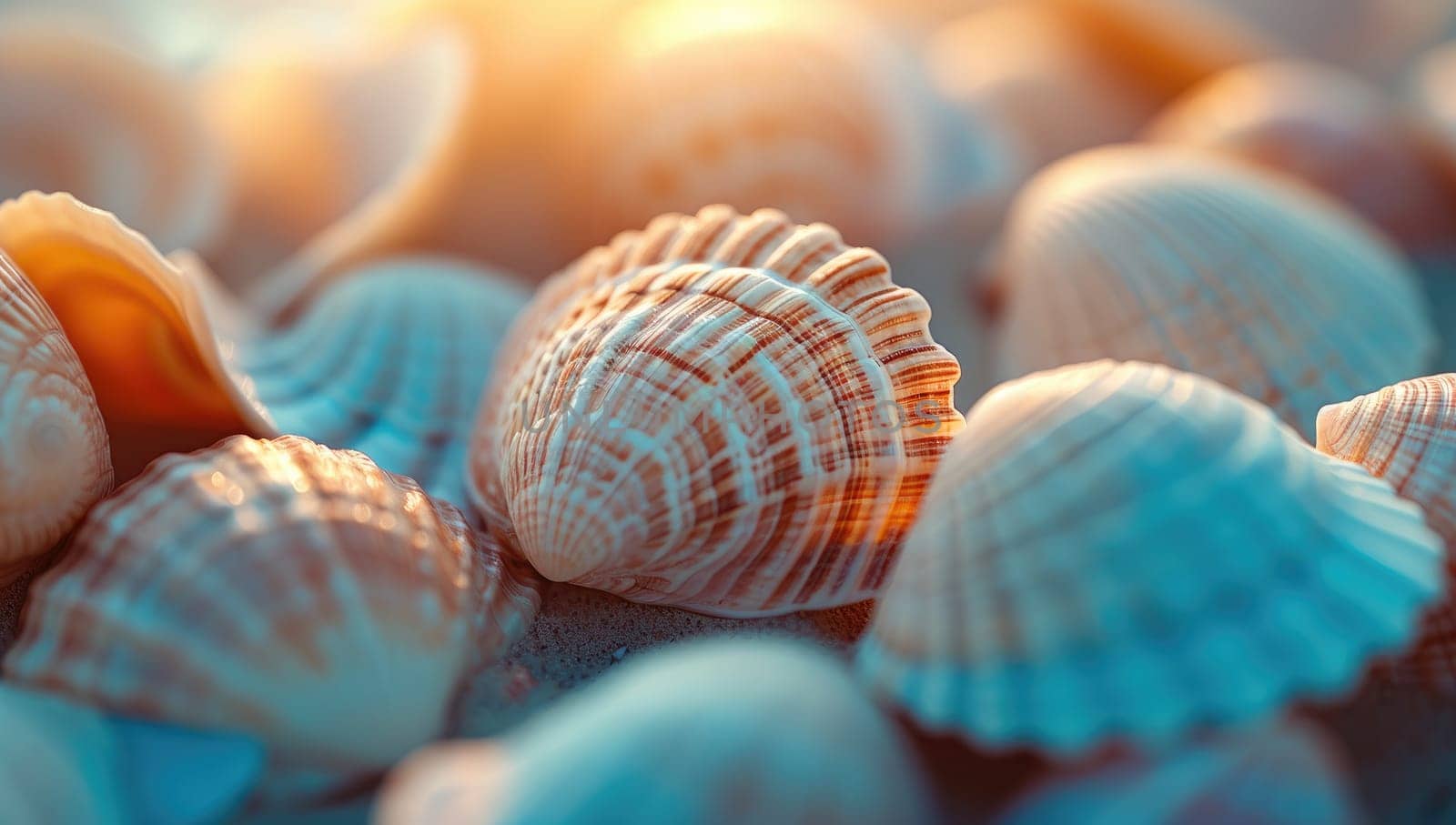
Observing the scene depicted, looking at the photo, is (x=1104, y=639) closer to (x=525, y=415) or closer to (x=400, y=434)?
(x=525, y=415)

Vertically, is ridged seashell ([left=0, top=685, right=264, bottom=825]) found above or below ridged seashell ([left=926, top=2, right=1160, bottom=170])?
below

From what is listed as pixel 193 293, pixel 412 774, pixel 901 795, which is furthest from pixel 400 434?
pixel 901 795

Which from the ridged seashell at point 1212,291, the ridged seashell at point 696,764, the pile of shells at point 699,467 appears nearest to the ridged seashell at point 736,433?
the pile of shells at point 699,467

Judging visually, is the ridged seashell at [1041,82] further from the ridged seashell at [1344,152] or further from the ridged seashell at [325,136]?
the ridged seashell at [325,136]

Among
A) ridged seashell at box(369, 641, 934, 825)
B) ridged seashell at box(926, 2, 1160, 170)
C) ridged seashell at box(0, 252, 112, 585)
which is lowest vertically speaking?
ridged seashell at box(369, 641, 934, 825)

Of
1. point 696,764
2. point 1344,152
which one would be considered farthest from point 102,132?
point 1344,152

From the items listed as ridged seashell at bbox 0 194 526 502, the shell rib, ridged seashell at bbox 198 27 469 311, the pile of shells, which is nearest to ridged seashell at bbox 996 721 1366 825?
the pile of shells

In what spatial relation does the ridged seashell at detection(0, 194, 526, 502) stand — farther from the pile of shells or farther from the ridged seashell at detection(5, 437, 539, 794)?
the ridged seashell at detection(5, 437, 539, 794)
